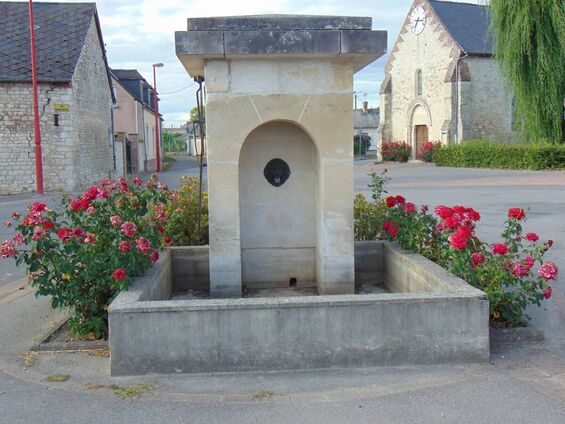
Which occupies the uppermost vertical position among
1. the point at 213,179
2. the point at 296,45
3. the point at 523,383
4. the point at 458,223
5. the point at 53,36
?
the point at 53,36

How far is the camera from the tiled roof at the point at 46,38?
74.7 ft

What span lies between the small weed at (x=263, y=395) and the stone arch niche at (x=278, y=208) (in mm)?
2538

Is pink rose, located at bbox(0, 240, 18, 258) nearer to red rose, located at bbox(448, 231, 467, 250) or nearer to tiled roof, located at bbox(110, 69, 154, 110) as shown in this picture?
red rose, located at bbox(448, 231, 467, 250)

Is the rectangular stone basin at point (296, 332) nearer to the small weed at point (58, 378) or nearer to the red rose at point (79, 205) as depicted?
the small weed at point (58, 378)

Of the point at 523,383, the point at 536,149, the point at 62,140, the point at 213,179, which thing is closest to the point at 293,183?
Answer: the point at 213,179

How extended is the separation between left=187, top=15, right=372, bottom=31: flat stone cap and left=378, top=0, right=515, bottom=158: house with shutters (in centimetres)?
3546

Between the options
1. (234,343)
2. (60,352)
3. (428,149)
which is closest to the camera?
(234,343)

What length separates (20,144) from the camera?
2270 cm

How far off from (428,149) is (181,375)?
3945 centimetres

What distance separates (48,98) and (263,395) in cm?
2106

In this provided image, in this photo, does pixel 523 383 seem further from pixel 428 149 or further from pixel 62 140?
pixel 428 149

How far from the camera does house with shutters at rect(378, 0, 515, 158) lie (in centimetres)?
4131

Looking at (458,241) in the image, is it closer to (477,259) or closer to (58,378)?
(477,259)

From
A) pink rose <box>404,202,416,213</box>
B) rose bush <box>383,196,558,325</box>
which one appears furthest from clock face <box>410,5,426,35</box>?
rose bush <box>383,196,558,325</box>
